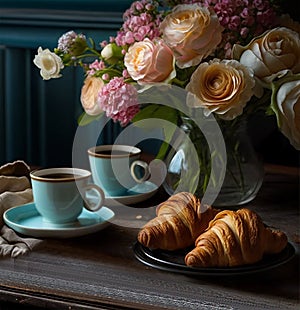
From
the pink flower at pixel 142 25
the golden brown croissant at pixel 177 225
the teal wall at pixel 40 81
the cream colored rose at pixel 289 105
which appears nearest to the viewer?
the golden brown croissant at pixel 177 225

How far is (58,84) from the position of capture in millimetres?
1901

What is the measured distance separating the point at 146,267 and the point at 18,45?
1014 millimetres

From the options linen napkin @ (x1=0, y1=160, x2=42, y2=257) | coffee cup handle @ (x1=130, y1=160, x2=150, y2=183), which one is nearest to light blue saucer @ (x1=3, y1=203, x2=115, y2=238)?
linen napkin @ (x1=0, y1=160, x2=42, y2=257)

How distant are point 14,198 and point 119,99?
0.75ft

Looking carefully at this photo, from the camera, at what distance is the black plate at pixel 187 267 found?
0.97 meters

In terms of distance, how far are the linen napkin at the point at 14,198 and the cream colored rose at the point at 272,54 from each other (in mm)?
403

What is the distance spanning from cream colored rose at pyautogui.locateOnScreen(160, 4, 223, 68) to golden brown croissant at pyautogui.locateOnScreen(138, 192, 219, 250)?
0.76ft

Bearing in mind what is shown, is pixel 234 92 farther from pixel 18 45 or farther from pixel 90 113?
pixel 18 45

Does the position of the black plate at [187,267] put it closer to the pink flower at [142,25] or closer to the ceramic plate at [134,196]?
the ceramic plate at [134,196]

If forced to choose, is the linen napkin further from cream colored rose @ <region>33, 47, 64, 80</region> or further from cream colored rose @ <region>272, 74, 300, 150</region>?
cream colored rose @ <region>272, 74, 300, 150</region>

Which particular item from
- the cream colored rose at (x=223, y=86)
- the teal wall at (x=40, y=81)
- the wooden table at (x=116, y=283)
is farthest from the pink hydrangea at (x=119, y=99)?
the teal wall at (x=40, y=81)

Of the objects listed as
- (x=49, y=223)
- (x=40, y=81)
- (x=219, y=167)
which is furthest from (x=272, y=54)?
(x=40, y=81)

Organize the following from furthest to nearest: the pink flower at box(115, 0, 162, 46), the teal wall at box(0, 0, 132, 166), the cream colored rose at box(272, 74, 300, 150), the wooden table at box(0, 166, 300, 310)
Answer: the teal wall at box(0, 0, 132, 166)
the pink flower at box(115, 0, 162, 46)
the cream colored rose at box(272, 74, 300, 150)
the wooden table at box(0, 166, 300, 310)

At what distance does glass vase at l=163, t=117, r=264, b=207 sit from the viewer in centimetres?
125
